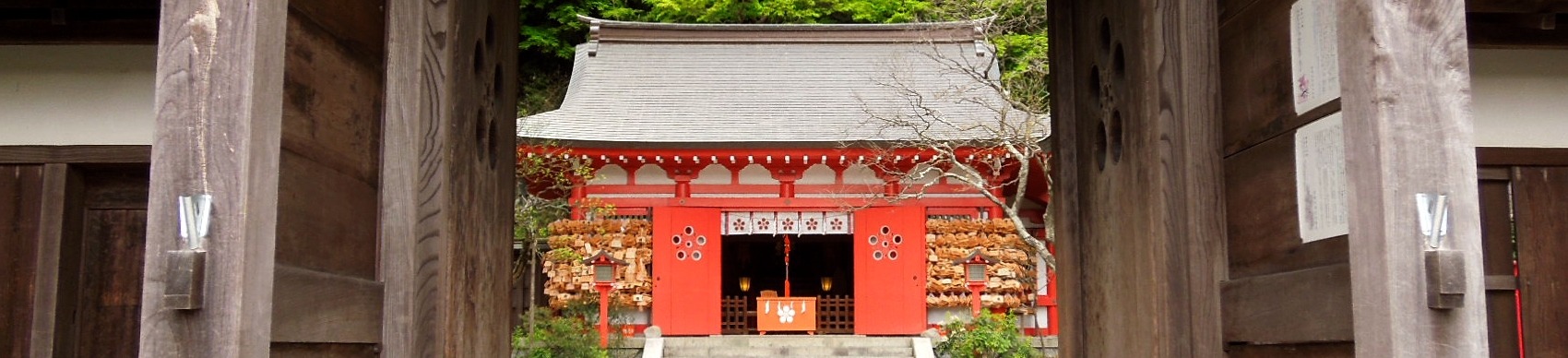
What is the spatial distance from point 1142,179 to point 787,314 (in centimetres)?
1099

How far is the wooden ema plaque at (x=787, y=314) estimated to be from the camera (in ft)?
44.7

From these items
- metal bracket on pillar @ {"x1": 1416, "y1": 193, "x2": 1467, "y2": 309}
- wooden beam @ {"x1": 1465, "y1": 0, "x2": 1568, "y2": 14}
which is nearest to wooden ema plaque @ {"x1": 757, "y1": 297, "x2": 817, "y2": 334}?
wooden beam @ {"x1": 1465, "y1": 0, "x2": 1568, "y2": 14}

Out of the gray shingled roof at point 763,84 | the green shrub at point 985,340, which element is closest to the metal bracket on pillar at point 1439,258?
the green shrub at point 985,340

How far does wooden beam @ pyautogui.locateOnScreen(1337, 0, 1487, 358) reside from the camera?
169 centimetres

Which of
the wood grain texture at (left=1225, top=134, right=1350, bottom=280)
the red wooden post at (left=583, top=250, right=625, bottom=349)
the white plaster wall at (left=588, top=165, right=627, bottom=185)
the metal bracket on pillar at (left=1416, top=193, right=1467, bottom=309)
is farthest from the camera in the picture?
the white plaster wall at (left=588, top=165, right=627, bottom=185)

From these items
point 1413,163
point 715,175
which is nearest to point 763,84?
point 715,175

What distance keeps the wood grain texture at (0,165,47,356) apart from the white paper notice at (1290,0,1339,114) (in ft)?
10.1

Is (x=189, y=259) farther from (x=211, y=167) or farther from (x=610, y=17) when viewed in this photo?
(x=610, y=17)

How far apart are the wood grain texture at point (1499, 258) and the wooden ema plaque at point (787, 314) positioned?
10.4m

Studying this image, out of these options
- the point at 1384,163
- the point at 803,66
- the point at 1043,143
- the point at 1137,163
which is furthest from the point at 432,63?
the point at 803,66

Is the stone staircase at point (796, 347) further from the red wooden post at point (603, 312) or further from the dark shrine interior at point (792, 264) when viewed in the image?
the dark shrine interior at point (792, 264)

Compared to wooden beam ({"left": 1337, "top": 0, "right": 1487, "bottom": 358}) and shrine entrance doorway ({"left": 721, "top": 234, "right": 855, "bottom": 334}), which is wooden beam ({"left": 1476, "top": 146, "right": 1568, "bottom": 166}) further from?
shrine entrance doorway ({"left": 721, "top": 234, "right": 855, "bottom": 334})

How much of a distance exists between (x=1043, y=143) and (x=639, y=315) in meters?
5.31

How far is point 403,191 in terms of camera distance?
2592 mm
